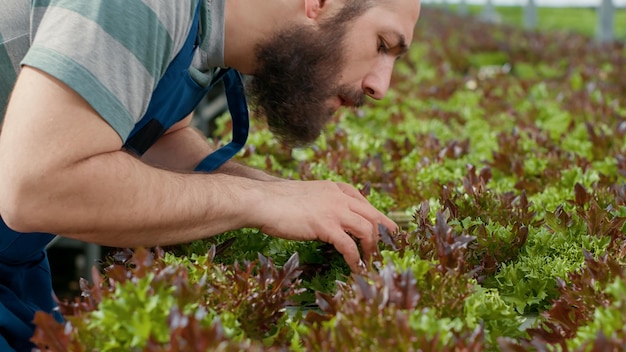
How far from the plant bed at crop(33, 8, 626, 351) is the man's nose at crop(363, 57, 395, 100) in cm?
44

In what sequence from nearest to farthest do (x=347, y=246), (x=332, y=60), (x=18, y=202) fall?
(x=18, y=202) → (x=347, y=246) → (x=332, y=60)

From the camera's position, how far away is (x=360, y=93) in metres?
2.93

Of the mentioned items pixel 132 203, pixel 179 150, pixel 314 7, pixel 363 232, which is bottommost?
pixel 179 150

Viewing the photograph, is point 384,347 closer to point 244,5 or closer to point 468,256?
point 468,256

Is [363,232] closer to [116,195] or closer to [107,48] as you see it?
[116,195]

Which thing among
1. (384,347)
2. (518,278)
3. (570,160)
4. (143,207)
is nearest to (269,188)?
(143,207)

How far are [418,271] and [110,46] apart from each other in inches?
38.3

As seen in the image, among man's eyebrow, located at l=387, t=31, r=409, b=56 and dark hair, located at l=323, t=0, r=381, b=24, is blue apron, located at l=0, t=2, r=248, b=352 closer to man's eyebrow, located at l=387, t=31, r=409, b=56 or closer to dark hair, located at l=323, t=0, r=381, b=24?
Result: dark hair, located at l=323, t=0, r=381, b=24

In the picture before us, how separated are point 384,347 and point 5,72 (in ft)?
5.20

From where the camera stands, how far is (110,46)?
2143 millimetres

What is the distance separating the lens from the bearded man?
2.07 metres

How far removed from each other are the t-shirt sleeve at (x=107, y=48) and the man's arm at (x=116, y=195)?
4cm

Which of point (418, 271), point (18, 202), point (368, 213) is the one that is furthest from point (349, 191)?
point (18, 202)

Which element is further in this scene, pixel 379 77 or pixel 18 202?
pixel 379 77
